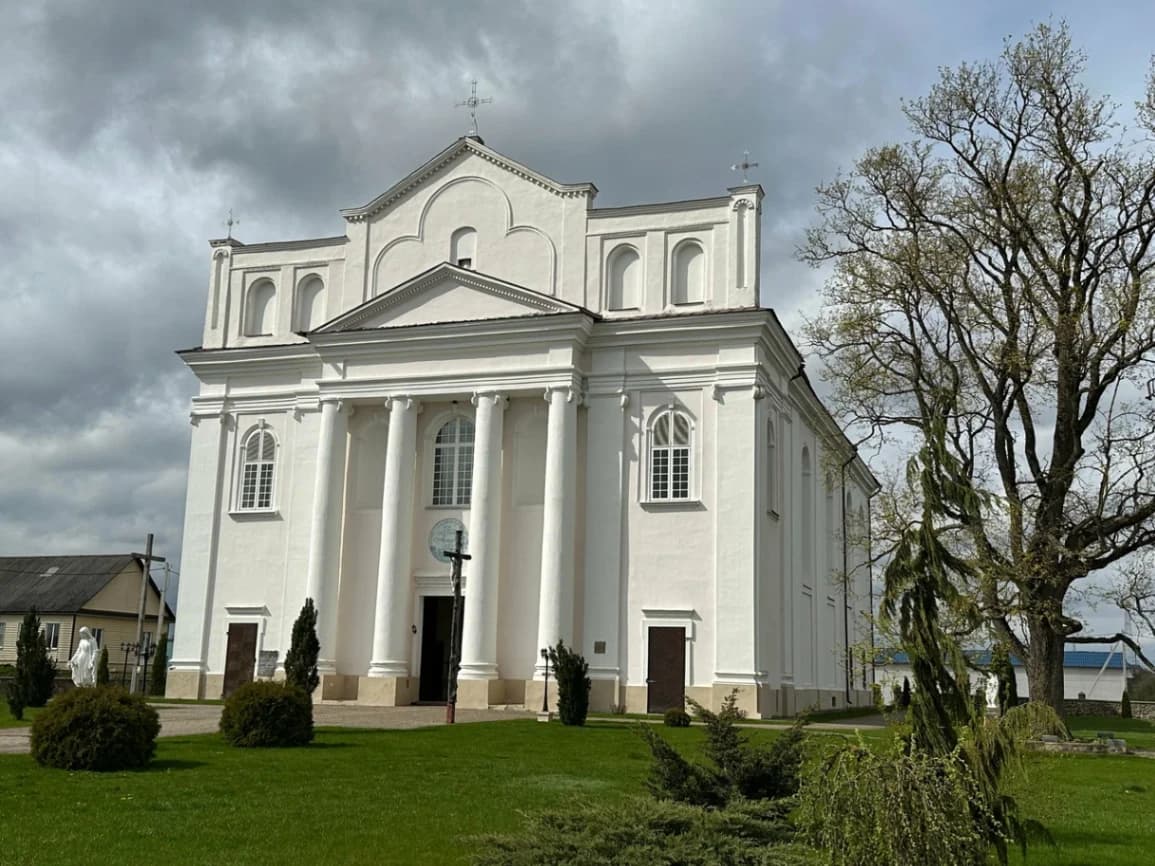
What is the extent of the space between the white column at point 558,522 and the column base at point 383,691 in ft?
12.6

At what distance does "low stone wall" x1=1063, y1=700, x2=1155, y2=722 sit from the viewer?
5394cm

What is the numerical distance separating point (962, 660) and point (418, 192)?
29813mm

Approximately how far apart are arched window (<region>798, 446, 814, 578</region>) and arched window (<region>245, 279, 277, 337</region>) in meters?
17.7

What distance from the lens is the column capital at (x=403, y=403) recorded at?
33.4 m

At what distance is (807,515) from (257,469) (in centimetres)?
A: 1754

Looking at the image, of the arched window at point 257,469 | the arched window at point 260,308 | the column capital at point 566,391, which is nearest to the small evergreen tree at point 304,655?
the arched window at point 257,469

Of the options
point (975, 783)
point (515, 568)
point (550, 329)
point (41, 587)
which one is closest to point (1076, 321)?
point (550, 329)

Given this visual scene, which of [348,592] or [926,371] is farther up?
[926,371]

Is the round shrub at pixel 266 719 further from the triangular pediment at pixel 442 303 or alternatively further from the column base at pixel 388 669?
the triangular pediment at pixel 442 303

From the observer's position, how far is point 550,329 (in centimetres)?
3197

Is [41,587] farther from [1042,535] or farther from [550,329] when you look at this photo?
[1042,535]

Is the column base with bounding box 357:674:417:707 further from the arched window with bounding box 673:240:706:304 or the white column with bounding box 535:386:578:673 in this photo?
the arched window with bounding box 673:240:706:304

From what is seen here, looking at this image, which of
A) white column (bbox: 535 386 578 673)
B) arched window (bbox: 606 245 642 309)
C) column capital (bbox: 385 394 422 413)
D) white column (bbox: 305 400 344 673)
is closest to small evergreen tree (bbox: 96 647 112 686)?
white column (bbox: 305 400 344 673)

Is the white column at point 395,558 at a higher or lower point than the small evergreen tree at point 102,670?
higher
